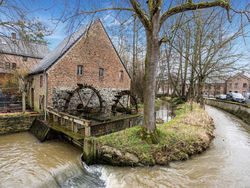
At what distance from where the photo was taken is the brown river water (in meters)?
3.81

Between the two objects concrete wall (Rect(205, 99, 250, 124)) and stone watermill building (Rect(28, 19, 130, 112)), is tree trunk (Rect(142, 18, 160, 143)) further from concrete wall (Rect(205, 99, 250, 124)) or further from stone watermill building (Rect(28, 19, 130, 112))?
concrete wall (Rect(205, 99, 250, 124))

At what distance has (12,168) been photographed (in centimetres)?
455

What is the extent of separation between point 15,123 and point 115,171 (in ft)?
23.3

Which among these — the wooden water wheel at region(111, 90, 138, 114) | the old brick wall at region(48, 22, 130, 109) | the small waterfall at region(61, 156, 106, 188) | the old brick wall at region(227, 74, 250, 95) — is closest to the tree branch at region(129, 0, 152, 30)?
the old brick wall at region(48, 22, 130, 109)

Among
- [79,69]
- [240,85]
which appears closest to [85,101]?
[79,69]

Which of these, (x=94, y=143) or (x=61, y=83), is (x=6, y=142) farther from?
(x=94, y=143)

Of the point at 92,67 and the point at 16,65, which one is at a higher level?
the point at 16,65

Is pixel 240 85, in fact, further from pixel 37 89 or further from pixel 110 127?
pixel 37 89

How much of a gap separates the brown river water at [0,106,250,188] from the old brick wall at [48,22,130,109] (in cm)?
402

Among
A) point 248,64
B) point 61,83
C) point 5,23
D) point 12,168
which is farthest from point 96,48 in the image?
point 248,64

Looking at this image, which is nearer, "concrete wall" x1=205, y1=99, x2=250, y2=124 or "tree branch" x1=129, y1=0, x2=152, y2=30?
"tree branch" x1=129, y1=0, x2=152, y2=30

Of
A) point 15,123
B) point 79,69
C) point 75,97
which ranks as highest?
point 79,69

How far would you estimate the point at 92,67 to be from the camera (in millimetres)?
10383

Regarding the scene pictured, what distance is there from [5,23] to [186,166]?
6.84 m
